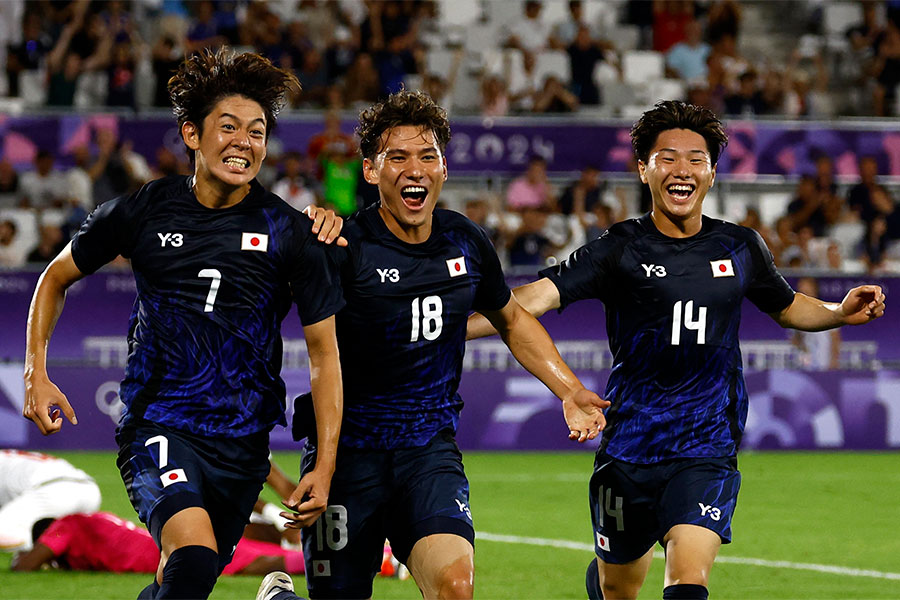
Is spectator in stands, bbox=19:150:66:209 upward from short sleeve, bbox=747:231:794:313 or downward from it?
upward

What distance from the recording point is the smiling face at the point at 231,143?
5473mm

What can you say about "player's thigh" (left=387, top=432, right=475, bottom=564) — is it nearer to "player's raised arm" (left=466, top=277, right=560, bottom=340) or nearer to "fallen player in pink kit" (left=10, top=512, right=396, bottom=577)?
"player's raised arm" (left=466, top=277, right=560, bottom=340)

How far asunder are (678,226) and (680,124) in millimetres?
443

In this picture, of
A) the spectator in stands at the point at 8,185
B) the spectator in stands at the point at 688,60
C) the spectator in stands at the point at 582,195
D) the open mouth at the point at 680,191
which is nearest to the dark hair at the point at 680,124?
the open mouth at the point at 680,191

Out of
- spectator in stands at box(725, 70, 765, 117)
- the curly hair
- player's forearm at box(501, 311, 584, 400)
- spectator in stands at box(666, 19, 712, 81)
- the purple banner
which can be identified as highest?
spectator in stands at box(666, 19, 712, 81)

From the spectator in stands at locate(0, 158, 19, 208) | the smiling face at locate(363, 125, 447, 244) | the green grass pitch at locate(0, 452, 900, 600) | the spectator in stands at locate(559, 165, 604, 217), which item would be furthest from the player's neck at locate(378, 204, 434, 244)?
the spectator in stands at locate(0, 158, 19, 208)

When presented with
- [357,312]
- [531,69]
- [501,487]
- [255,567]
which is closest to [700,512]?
[357,312]

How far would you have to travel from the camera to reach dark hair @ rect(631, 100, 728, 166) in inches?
248

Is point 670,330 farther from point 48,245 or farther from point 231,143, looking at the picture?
point 48,245

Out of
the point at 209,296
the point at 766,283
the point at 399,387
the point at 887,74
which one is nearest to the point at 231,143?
the point at 209,296

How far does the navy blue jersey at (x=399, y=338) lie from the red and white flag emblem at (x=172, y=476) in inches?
27.9

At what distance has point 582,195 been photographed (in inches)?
678

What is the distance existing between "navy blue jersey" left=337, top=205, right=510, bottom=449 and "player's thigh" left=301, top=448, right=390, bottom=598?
0.29 feet

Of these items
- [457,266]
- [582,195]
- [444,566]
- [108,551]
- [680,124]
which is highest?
[680,124]
